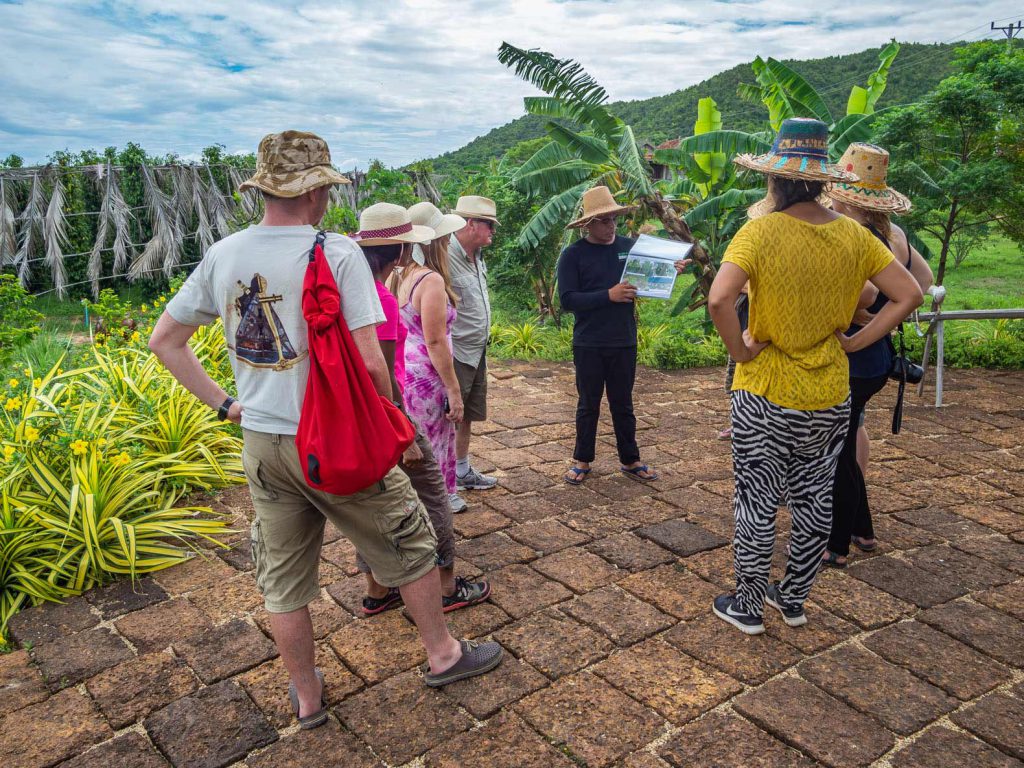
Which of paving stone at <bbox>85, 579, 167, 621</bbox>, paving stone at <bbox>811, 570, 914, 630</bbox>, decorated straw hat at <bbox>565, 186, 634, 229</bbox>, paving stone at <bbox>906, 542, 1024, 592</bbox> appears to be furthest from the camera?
decorated straw hat at <bbox>565, 186, 634, 229</bbox>

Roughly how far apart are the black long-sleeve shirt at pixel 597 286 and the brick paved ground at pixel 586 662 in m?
1.04

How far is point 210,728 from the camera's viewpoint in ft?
9.04

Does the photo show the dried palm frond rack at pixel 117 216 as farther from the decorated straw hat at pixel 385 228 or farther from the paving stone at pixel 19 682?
the paving stone at pixel 19 682

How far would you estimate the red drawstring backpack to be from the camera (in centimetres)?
235

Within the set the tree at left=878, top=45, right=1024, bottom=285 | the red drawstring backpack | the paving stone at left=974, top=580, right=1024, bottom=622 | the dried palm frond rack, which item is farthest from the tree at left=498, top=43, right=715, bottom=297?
the red drawstring backpack

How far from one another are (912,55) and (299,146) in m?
35.5

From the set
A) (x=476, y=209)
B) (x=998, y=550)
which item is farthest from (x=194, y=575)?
(x=998, y=550)

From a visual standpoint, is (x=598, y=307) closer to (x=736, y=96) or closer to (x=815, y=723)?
(x=815, y=723)

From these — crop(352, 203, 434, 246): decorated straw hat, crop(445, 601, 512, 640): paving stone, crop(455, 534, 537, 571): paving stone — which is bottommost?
crop(445, 601, 512, 640): paving stone

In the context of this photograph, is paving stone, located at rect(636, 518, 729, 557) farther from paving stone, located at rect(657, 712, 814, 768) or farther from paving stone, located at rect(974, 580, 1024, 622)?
paving stone, located at rect(657, 712, 814, 768)

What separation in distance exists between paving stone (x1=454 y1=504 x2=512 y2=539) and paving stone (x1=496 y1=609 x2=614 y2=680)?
3.19 ft

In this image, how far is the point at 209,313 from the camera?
254 cm

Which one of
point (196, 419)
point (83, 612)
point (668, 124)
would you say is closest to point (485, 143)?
point (668, 124)

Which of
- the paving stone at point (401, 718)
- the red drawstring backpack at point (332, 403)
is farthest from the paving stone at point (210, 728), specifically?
the red drawstring backpack at point (332, 403)
